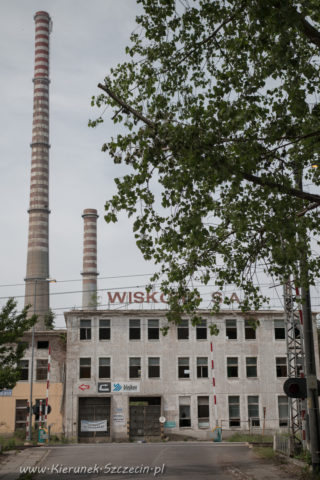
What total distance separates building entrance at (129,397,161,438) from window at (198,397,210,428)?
301 centimetres

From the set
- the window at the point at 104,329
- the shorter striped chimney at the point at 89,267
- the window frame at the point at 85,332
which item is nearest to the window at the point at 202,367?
the window at the point at 104,329

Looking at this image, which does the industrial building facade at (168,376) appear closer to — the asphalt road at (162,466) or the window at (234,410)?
the window at (234,410)

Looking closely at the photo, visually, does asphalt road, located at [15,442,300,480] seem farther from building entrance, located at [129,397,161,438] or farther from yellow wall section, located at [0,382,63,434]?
yellow wall section, located at [0,382,63,434]

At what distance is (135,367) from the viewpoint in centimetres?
4319

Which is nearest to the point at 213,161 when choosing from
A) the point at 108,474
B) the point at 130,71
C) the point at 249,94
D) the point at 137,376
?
the point at 249,94

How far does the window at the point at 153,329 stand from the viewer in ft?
145

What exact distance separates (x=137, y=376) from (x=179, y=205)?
110 ft

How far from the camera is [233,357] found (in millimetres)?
43625

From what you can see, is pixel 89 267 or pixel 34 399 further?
pixel 89 267

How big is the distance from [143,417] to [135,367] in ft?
12.0

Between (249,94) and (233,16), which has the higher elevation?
(233,16)

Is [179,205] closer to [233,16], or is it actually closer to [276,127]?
[276,127]

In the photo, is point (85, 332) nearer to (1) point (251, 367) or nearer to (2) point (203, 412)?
(2) point (203, 412)

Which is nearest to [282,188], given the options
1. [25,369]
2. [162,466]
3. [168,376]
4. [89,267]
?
[162,466]
